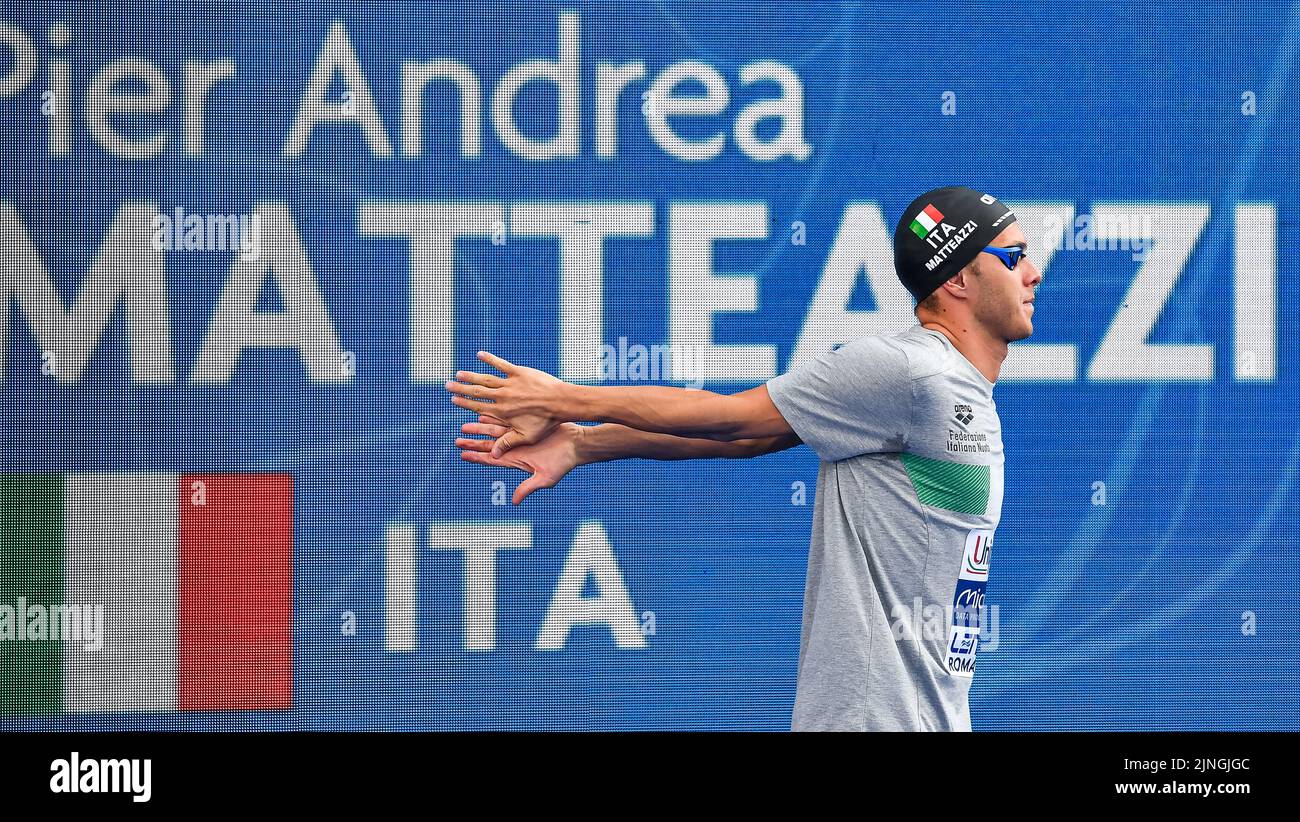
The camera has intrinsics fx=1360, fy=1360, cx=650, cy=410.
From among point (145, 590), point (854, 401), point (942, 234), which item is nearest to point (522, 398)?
point (854, 401)

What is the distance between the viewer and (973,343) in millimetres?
2527

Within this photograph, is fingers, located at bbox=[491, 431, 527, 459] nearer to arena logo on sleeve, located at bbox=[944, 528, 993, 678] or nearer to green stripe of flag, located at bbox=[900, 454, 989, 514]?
green stripe of flag, located at bbox=[900, 454, 989, 514]

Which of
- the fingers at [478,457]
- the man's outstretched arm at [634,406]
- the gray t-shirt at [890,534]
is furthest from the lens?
the fingers at [478,457]

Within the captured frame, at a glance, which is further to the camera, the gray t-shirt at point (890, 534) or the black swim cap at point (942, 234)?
the black swim cap at point (942, 234)

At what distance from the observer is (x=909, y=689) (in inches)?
90.9

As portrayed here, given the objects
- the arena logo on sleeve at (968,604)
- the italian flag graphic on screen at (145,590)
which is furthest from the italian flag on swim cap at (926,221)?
the italian flag graphic on screen at (145,590)

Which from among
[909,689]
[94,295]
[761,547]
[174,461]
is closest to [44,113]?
[94,295]

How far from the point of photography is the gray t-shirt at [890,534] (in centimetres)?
→ 231

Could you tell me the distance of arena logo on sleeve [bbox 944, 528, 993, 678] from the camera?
7.83ft

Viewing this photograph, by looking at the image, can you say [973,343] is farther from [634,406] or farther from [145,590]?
[145,590]

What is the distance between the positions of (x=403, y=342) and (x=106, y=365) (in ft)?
2.89

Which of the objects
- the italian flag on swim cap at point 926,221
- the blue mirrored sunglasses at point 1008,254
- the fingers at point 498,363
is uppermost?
the italian flag on swim cap at point 926,221

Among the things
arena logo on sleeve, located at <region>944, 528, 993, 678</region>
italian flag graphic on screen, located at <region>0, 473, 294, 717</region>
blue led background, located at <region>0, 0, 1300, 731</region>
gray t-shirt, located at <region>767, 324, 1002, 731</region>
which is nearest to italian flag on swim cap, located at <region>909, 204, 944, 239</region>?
gray t-shirt, located at <region>767, 324, 1002, 731</region>

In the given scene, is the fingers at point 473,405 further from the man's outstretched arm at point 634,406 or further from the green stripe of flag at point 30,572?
the green stripe of flag at point 30,572
